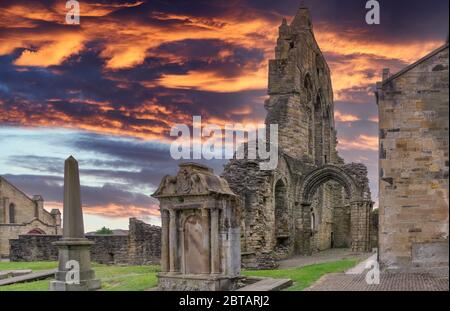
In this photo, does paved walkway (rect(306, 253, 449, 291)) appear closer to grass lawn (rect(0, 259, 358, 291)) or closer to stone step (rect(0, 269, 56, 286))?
grass lawn (rect(0, 259, 358, 291))

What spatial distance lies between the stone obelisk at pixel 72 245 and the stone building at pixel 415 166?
9277 mm

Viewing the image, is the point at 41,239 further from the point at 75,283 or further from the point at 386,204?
the point at 386,204

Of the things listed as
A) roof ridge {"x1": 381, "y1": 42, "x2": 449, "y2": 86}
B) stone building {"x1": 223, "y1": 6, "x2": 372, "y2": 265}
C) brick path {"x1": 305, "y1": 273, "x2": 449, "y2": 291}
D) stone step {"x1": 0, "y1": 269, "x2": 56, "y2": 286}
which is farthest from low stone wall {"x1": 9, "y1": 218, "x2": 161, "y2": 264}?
roof ridge {"x1": 381, "y1": 42, "x2": 449, "y2": 86}

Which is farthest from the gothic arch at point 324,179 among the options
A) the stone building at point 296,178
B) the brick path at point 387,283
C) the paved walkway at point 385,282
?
the brick path at point 387,283

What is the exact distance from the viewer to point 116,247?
30.9m

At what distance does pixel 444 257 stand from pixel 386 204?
7.80ft

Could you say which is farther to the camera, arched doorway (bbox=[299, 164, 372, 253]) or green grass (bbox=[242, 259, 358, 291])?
arched doorway (bbox=[299, 164, 372, 253])

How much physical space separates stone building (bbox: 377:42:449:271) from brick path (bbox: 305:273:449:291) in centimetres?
100

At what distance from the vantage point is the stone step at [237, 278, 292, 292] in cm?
1625

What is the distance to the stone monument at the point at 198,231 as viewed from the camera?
56.4 ft

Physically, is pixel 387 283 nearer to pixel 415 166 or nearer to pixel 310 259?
pixel 415 166

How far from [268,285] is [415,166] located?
6.61 meters

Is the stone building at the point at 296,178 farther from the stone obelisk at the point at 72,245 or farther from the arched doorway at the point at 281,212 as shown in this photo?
the stone obelisk at the point at 72,245

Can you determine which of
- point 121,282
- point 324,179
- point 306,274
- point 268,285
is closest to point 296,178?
point 324,179
